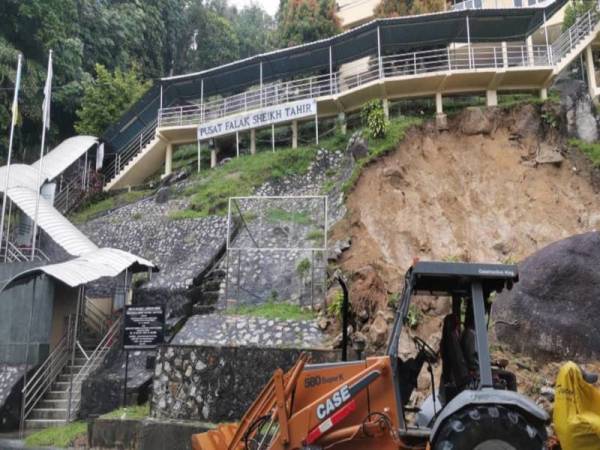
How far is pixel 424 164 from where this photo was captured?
18.9 m

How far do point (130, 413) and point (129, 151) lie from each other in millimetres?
19830

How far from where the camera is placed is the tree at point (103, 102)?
1199 inches

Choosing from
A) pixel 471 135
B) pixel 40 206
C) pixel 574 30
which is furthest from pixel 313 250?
pixel 574 30

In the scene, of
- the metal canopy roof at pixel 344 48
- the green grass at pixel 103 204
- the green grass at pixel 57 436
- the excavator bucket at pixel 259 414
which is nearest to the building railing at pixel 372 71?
the metal canopy roof at pixel 344 48

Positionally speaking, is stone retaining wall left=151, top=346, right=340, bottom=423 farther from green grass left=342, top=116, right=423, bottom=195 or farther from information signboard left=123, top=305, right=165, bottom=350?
green grass left=342, top=116, right=423, bottom=195

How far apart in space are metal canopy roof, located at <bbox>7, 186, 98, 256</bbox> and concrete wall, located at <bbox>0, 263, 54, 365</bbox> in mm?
2197

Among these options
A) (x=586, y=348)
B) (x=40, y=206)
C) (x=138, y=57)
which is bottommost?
(x=586, y=348)

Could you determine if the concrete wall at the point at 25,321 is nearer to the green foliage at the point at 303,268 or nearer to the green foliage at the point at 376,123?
the green foliage at the point at 303,268

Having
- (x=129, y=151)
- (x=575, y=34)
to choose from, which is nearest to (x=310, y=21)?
(x=129, y=151)

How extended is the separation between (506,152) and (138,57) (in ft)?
91.8

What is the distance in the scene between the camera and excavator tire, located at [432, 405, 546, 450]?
5.31m

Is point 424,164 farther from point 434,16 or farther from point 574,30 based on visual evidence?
point 574,30

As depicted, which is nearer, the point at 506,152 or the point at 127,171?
the point at 506,152

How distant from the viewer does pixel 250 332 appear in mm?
12930
